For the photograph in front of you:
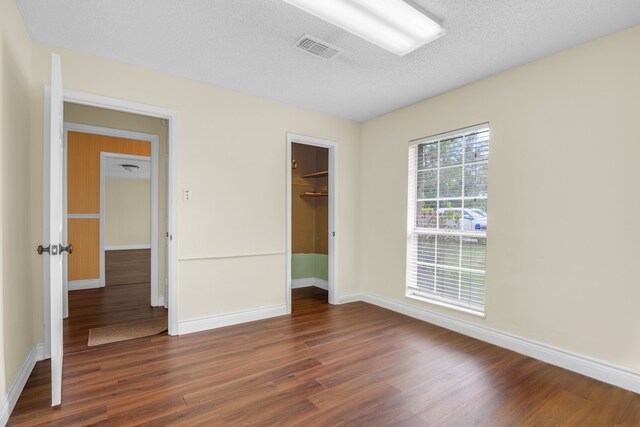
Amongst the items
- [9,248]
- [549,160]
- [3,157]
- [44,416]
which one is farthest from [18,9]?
[549,160]

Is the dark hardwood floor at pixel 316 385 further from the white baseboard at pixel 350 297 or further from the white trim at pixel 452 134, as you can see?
the white trim at pixel 452 134

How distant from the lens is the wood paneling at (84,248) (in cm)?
488

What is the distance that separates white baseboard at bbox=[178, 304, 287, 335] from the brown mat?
309mm

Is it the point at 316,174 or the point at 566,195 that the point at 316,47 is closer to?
the point at 566,195

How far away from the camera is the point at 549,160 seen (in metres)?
2.65

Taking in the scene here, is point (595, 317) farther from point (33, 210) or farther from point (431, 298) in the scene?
point (33, 210)

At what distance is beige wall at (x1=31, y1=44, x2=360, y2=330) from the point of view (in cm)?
294

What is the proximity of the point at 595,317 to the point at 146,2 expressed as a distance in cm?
400

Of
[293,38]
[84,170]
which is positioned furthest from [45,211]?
[84,170]

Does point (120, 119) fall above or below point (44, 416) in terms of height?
above

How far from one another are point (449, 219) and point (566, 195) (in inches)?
43.8

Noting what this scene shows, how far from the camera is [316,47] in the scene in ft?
8.16

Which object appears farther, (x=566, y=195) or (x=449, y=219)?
(x=449, y=219)

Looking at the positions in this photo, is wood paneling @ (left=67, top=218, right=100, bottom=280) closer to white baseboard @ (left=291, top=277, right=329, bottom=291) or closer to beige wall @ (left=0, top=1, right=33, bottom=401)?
beige wall @ (left=0, top=1, right=33, bottom=401)
